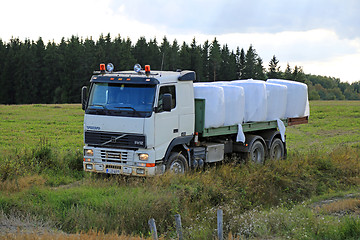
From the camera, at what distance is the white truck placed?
12.4 m

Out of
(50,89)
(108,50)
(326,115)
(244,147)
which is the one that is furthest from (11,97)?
(244,147)

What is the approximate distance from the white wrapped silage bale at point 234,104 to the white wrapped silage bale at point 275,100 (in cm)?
160

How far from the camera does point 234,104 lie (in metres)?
15.1

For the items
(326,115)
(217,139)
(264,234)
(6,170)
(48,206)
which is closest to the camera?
(264,234)

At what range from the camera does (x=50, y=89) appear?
286 ft

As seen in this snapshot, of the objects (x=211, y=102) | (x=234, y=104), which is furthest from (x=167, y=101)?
(x=234, y=104)

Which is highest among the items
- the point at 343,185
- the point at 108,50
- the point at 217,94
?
the point at 108,50

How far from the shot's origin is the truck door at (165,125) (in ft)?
41.1

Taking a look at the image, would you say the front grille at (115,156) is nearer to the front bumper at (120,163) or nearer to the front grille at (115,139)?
the front bumper at (120,163)

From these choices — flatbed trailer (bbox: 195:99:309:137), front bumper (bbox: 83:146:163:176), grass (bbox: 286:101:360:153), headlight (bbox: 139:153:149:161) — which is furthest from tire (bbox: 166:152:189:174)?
grass (bbox: 286:101:360:153)

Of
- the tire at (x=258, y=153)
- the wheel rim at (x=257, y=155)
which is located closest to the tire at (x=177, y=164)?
the tire at (x=258, y=153)

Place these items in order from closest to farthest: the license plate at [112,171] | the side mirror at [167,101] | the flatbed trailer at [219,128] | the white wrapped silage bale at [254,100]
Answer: the side mirror at [167,101] → the license plate at [112,171] → the flatbed trailer at [219,128] → the white wrapped silage bale at [254,100]

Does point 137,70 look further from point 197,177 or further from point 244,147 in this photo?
point 244,147

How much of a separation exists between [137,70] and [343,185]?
8026 mm
